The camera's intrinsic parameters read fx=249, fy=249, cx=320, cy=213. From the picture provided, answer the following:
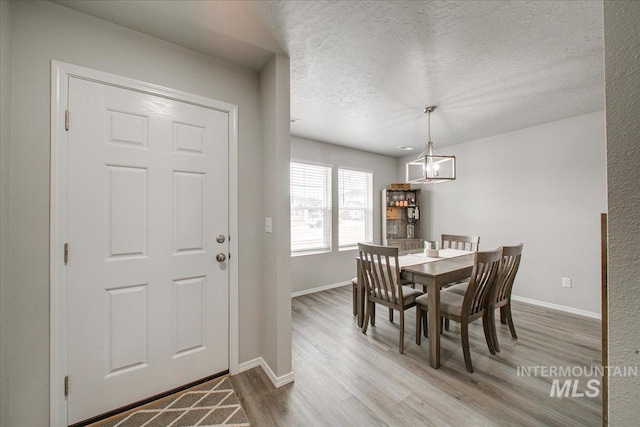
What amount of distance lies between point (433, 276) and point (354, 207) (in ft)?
8.94

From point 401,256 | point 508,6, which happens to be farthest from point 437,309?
point 508,6

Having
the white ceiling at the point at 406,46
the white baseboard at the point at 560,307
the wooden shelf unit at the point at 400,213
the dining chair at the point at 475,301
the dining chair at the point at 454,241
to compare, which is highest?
the white ceiling at the point at 406,46

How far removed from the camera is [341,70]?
213 cm

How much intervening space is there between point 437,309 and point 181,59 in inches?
110

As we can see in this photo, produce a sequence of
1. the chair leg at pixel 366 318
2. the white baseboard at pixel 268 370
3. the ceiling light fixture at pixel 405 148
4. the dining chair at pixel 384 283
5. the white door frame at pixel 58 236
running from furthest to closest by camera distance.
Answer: the ceiling light fixture at pixel 405 148 < the chair leg at pixel 366 318 < the dining chair at pixel 384 283 < the white baseboard at pixel 268 370 < the white door frame at pixel 58 236

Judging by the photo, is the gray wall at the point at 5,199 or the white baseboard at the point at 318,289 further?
the white baseboard at the point at 318,289

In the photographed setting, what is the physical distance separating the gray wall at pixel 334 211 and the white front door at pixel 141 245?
2.06 meters

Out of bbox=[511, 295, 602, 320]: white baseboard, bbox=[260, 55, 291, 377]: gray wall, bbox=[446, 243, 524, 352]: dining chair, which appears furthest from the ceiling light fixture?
bbox=[260, 55, 291, 377]: gray wall

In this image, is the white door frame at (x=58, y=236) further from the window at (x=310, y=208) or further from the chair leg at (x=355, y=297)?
the window at (x=310, y=208)

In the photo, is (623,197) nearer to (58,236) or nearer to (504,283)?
(504,283)

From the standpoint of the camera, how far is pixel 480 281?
2037 millimetres

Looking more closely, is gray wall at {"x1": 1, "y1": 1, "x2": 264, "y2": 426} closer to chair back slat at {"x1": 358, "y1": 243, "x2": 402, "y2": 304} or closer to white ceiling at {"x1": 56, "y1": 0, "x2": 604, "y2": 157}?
white ceiling at {"x1": 56, "y1": 0, "x2": 604, "y2": 157}

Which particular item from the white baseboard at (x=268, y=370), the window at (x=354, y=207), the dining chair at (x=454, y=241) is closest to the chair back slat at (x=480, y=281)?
the dining chair at (x=454, y=241)

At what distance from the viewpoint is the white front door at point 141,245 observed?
150 centimetres
